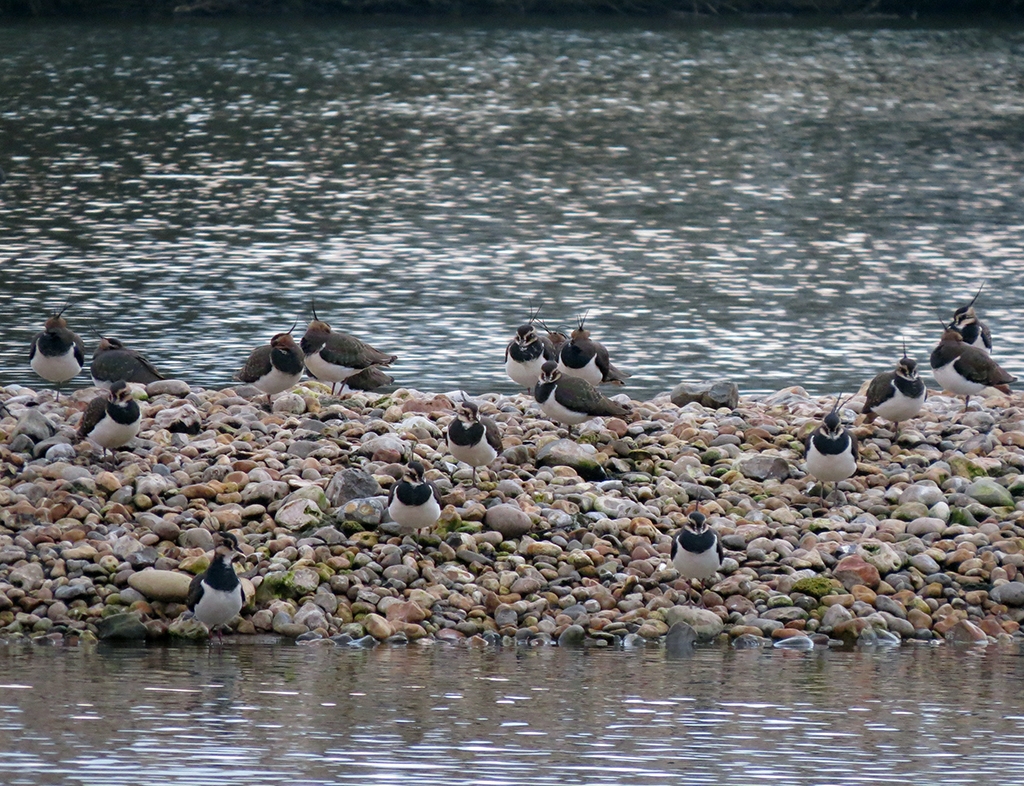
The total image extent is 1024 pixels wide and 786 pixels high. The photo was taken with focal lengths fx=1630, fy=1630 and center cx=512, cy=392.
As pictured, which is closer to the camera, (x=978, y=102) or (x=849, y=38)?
(x=978, y=102)

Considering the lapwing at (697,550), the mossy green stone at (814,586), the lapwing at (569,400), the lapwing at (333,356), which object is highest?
the lapwing at (333,356)

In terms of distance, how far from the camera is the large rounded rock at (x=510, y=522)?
12.9m

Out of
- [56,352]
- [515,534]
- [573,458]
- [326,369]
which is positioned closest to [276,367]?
[326,369]

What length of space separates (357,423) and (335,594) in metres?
2.84

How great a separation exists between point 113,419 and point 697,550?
16.1ft

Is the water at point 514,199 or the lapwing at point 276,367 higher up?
the water at point 514,199

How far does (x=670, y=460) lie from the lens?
14.3 meters

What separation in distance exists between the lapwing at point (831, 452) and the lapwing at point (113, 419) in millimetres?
5584

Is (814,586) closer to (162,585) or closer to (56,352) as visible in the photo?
(162,585)

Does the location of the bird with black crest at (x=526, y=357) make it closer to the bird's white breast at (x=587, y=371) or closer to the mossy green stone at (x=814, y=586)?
the bird's white breast at (x=587, y=371)

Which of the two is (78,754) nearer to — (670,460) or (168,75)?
(670,460)

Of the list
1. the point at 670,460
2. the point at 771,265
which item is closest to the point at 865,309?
the point at 771,265

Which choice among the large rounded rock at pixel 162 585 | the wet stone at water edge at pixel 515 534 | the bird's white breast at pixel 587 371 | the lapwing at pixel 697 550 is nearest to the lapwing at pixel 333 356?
the wet stone at water edge at pixel 515 534

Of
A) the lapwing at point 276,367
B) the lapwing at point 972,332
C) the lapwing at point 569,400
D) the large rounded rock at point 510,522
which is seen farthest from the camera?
the lapwing at point 972,332
